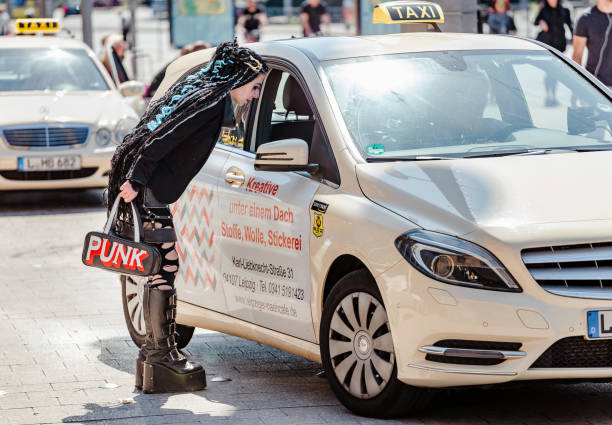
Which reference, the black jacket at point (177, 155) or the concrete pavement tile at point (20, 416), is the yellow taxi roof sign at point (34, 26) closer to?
the black jacket at point (177, 155)

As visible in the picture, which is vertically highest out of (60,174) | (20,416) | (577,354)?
(577,354)

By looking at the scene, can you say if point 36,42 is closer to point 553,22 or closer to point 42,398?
point 553,22

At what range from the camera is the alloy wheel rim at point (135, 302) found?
758 centimetres

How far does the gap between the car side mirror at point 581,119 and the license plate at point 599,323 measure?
4.88 ft

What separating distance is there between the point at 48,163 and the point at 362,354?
8.97 metres

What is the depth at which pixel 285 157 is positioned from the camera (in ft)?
20.6

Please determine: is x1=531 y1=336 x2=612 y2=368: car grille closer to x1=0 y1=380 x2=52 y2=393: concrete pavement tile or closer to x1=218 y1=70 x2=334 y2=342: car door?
x1=218 y1=70 x2=334 y2=342: car door

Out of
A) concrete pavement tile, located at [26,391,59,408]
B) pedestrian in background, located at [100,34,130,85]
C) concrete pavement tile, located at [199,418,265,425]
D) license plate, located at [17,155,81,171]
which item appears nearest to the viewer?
concrete pavement tile, located at [199,418,265,425]

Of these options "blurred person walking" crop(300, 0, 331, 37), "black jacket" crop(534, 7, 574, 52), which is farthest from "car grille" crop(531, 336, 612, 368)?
"blurred person walking" crop(300, 0, 331, 37)

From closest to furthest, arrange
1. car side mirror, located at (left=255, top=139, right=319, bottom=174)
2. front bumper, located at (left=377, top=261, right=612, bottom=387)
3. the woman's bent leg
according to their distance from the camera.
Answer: front bumper, located at (left=377, top=261, right=612, bottom=387) → car side mirror, located at (left=255, top=139, right=319, bottom=174) → the woman's bent leg

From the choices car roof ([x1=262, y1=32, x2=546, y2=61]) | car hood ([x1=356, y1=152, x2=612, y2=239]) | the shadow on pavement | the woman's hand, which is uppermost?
car roof ([x1=262, y1=32, x2=546, y2=61])

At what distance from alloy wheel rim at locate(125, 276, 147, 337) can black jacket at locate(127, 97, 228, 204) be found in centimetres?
122

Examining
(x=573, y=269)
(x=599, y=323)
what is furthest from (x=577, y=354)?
(x=573, y=269)

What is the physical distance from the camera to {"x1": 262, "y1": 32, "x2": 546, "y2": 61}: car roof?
682 centimetres
